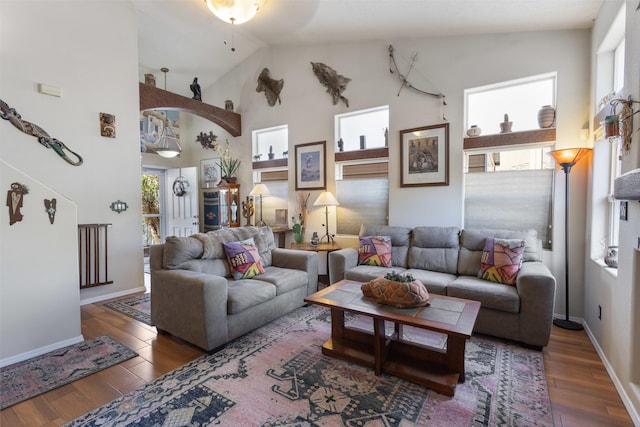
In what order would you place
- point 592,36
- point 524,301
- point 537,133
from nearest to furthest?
point 524,301 → point 592,36 → point 537,133

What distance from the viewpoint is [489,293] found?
2648 millimetres

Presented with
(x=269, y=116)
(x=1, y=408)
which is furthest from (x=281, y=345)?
(x=269, y=116)

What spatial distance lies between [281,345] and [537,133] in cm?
346

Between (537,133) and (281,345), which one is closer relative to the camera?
(281,345)

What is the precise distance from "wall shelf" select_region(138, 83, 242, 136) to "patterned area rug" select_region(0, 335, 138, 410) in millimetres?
3323

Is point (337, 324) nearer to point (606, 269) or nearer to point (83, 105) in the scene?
point (606, 269)

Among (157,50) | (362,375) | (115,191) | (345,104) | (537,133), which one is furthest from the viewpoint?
(157,50)

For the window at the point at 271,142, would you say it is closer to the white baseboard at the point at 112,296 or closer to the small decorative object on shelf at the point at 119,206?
the small decorative object on shelf at the point at 119,206

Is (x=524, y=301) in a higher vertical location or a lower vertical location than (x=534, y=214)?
lower

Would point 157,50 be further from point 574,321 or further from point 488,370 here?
point 574,321

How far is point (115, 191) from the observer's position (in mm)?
4047

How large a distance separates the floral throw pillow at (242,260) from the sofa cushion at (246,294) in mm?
110

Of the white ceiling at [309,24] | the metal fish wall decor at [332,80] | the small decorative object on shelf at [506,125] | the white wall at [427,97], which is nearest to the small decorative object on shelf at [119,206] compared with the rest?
the white wall at [427,97]

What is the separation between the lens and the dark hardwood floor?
5.76 ft
